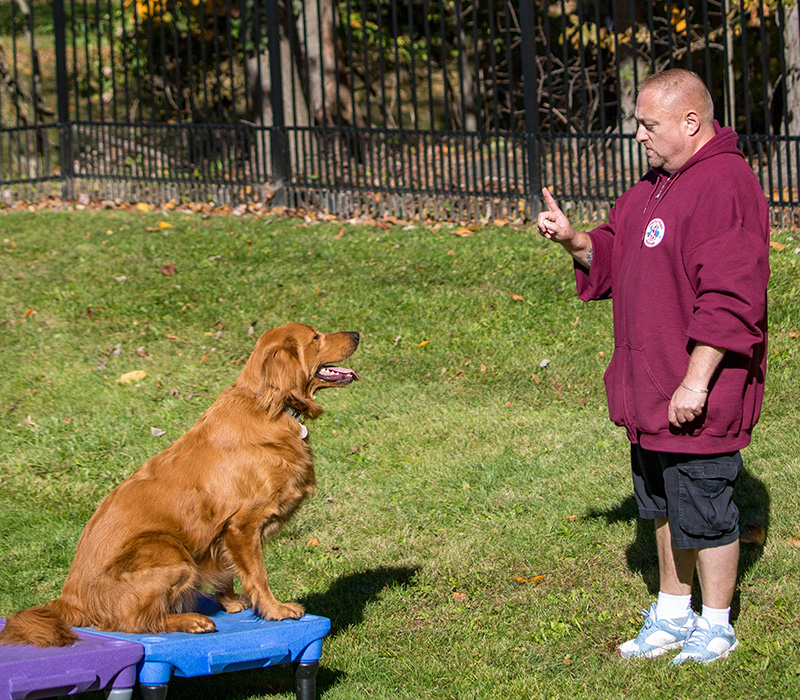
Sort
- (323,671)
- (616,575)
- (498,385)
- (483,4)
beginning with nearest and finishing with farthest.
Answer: (323,671) → (616,575) → (498,385) → (483,4)

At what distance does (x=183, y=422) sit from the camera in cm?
695

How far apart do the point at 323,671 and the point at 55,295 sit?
238 inches

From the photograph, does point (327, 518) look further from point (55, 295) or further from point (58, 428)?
point (55, 295)

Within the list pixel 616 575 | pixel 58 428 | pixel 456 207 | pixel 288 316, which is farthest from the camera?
pixel 456 207

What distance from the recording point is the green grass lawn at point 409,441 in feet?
13.7

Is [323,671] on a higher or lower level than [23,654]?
lower

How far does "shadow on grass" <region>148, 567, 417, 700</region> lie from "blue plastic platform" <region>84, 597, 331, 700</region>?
38 centimetres

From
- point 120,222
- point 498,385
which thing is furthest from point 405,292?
point 120,222

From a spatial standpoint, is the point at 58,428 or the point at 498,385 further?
the point at 498,385

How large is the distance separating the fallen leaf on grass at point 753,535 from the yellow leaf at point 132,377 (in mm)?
4779

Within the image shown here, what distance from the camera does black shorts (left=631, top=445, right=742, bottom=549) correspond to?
144 inches

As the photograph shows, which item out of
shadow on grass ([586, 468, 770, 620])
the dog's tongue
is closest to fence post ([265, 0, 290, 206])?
shadow on grass ([586, 468, 770, 620])

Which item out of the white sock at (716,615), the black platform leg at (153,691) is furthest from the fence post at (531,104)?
the black platform leg at (153,691)

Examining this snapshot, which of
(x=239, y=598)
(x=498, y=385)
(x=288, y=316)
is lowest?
(x=239, y=598)
